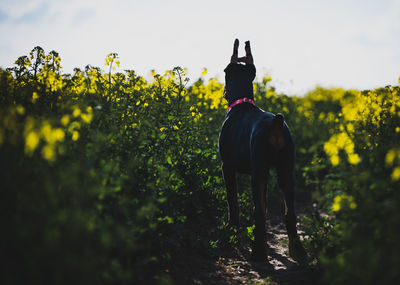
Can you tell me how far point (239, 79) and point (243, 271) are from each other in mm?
2691

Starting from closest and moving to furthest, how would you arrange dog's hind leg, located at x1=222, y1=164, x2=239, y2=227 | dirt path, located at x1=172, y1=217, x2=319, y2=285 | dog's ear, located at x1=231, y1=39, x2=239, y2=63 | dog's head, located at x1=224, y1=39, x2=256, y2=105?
dirt path, located at x1=172, y1=217, x2=319, y2=285
dog's hind leg, located at x1=222, y1=164, x2=239, y2=227
dog's head, located at x1=224, y1=39, x2=256, y2=105
dog's ear, located at x1=231, y1=39, x2=239, y2=63

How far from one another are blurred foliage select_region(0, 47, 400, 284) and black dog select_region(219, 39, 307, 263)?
0.82ft

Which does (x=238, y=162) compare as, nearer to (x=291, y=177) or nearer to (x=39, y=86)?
(x=291, y=177)

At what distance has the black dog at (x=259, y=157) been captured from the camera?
3521 millimetres

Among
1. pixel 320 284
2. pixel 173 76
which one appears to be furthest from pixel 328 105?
pixel 320 284

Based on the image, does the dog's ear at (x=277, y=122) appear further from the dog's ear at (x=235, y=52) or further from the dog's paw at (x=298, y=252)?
the dog's ear at (x=235, y=52)

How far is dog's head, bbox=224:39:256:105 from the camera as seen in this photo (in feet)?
15.5

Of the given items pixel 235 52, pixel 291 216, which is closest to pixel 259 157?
pixel 291 216

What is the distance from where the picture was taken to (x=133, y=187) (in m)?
3.18

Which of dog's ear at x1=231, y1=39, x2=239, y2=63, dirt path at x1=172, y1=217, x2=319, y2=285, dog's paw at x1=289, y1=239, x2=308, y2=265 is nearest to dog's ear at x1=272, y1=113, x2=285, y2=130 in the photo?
dog's paw at x1=289, y1=239, x2=308, y2=265

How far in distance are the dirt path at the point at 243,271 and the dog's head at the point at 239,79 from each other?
2.23m

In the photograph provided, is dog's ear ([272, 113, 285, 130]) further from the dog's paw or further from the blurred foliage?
the dog's paw

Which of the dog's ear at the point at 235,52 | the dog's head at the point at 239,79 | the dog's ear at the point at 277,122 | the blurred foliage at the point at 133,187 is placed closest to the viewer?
the blurred foliage at the point at 133,187

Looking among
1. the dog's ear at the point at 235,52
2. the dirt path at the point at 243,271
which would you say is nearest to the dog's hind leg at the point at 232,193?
the dirt path at the point at 243,271
